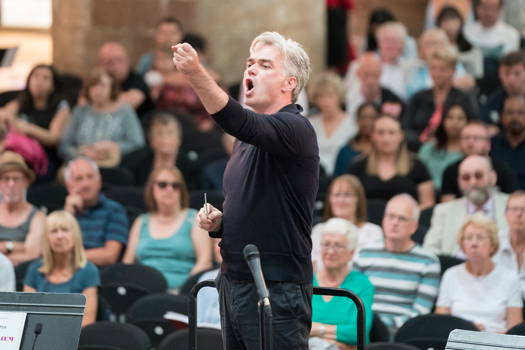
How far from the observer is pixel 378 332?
7133 mm

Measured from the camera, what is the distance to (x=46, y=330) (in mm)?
4820

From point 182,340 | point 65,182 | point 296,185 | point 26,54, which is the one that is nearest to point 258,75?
point 296,185

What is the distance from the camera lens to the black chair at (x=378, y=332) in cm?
712

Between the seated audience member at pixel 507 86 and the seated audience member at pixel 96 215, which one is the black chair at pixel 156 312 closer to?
the seated audience member at pixel 96 215

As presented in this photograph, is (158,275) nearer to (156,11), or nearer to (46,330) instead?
(46,330)

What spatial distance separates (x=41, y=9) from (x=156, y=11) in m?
1.79

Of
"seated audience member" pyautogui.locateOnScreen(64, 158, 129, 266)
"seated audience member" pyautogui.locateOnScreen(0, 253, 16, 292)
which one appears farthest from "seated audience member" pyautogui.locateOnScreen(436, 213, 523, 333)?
"seated audience member" pyautogui.locateOnScreen(0, 253, 16, 292)

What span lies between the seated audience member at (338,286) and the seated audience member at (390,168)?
154cm

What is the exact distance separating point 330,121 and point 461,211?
221 cm

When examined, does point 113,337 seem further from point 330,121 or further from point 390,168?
point 330,121

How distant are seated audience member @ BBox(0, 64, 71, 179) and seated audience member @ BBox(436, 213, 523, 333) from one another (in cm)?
415

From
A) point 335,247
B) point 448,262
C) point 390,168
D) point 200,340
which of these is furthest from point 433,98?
point 200,340

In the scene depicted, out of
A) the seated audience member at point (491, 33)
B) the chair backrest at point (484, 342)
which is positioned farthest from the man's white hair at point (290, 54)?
the seated audience member at point (491, 33)

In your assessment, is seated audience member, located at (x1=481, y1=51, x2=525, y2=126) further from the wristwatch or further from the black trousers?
the black trousers
